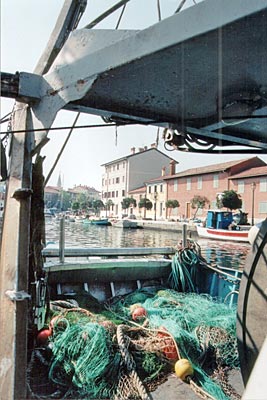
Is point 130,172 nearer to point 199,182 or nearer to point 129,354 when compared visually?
point 199,182

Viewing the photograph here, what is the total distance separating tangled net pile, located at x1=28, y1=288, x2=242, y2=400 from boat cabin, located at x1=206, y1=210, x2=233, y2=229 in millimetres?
22549

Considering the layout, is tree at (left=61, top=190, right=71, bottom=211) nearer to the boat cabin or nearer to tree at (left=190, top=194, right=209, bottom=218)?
tree at (left=190, top=194, right=209, bottom=218)

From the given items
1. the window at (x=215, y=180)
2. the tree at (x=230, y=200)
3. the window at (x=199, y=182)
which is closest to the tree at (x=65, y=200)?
the window at (x=199, y=182)

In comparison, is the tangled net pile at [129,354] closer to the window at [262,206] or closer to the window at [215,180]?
the window at [262,206]

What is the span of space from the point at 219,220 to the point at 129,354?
2391 centimetres

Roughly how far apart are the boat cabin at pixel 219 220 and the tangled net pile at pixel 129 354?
22549 millimetres

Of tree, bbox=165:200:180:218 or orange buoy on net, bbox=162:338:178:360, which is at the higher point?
tree, bbox=165:200:180:218

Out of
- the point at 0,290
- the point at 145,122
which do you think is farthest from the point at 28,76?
the point at 0,290

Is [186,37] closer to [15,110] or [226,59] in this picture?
[226,59]

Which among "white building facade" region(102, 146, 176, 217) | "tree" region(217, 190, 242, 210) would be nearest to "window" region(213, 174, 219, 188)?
"tree" region(217, 190, 242, 210)

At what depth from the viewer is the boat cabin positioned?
1032 inches

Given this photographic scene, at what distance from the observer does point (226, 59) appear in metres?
1.50

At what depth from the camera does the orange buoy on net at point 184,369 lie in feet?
10.5

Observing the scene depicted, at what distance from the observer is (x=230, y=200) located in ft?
98.8
